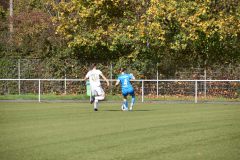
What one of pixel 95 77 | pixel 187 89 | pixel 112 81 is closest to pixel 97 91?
pixel 95 77

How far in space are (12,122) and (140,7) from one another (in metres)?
25.0

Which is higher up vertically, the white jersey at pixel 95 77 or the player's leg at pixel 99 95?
the white jersey at pixel 95 77

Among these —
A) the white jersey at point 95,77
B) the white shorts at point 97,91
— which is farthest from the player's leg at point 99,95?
the white jersey at point 95,77

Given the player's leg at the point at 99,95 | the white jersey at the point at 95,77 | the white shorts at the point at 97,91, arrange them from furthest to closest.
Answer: the white jersey at the point at 95,77 < the white shorts at the point at 97,91 < the player's leg at the point at 99,95

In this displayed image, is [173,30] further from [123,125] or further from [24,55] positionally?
[123,125]

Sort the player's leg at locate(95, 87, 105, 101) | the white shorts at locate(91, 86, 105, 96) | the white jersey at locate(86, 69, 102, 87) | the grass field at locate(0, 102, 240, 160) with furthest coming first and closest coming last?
the white jersey at locate(86, 69, 102, 87), the white shorts at locate(91, 86, 105, 96), the player's leg at locate(95, 87, 105, 101), the grass field at locate(0, 102, 240, 160)

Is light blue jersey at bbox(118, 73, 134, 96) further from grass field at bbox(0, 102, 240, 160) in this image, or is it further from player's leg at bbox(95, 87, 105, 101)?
grass field at bbox(0, 102, 240, 160)

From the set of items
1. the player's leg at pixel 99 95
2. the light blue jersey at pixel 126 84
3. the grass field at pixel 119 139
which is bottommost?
the grass field at pixel 119 139

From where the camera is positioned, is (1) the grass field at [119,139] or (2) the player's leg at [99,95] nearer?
(1) the grass field at [119,139]

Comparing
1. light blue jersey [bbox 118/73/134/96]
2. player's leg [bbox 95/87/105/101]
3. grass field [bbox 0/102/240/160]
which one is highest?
light blue jersey [bbox 118/73/134/96]

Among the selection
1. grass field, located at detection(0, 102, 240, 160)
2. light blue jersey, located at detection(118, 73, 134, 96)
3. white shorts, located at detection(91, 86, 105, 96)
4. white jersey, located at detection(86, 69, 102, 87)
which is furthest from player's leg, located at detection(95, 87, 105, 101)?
grass field, located at detection(0, 102, 240, 160)

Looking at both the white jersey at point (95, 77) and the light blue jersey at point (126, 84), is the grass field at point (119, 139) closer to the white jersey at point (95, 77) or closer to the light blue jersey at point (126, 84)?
the white jersey at point (95, 77)

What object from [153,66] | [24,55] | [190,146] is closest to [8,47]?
[24,55]

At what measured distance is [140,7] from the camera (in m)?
45.1
